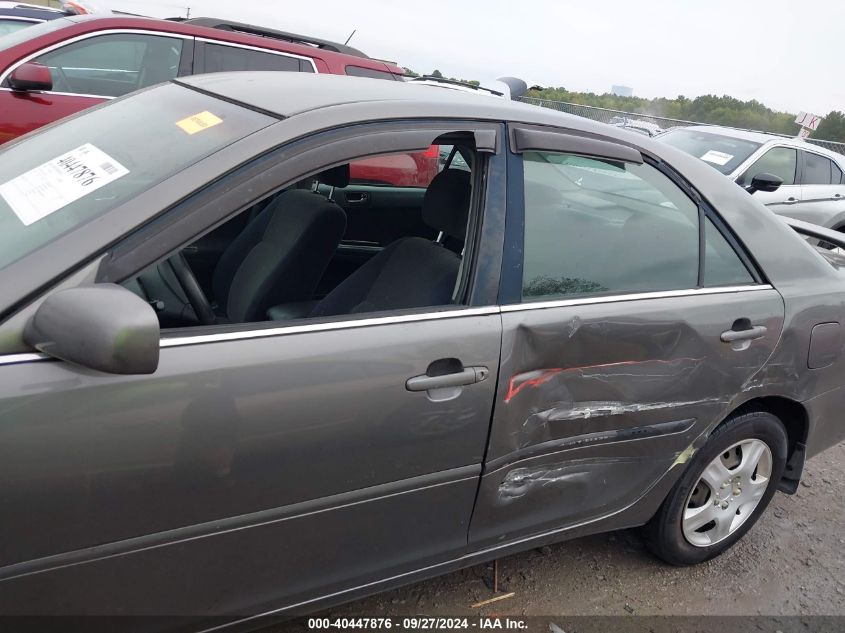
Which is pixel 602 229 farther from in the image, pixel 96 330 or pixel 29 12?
pixel 29 12

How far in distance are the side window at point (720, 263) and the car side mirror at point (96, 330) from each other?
1.83 metres

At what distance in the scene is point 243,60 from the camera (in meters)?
5.46

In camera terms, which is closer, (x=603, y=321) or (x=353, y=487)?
(x=353, y=487)

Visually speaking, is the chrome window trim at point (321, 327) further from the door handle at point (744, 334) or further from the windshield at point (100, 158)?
the door handle at point (744, 334)

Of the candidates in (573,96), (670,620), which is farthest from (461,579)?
(573,96)

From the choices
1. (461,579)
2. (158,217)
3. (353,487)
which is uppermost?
(158,217)

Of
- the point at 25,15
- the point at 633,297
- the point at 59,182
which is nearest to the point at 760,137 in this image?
the point at 633,297

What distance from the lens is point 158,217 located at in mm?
1641

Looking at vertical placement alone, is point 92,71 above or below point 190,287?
above

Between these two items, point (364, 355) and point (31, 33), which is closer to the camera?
point (364, 355)

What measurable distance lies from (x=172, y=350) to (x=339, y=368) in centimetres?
39

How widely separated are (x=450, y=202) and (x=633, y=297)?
66cm

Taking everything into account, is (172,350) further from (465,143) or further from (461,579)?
(461,579)

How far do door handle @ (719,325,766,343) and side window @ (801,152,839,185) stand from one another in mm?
6525
